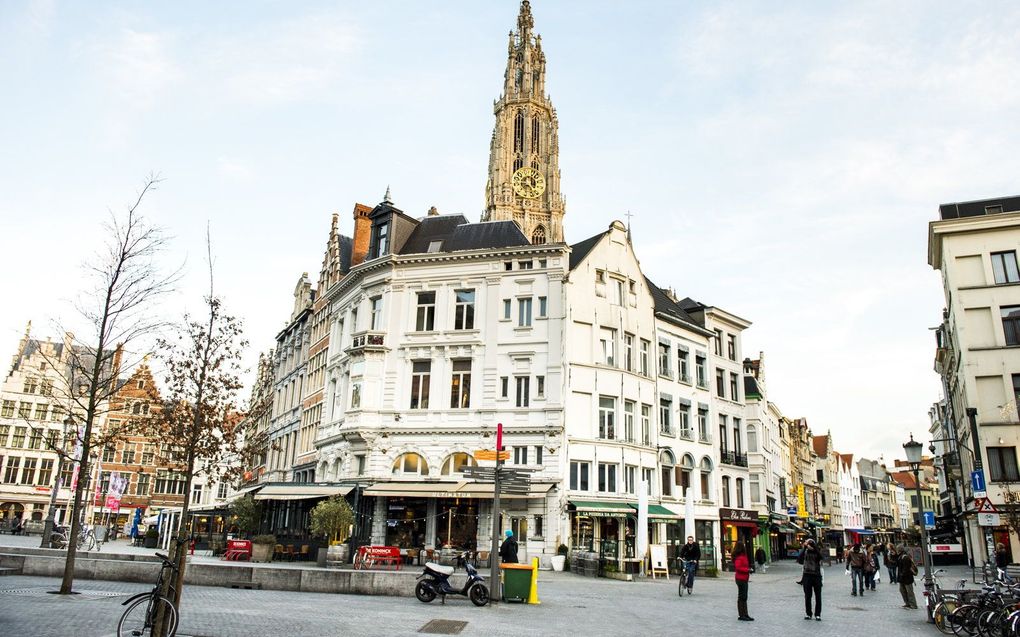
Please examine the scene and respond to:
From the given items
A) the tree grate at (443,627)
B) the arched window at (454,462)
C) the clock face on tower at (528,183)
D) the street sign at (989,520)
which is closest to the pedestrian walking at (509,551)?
the tree grate at (443,627)

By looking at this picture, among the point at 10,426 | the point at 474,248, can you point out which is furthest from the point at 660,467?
the point at 10,426

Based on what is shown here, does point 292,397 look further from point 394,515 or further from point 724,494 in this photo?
point 724,494

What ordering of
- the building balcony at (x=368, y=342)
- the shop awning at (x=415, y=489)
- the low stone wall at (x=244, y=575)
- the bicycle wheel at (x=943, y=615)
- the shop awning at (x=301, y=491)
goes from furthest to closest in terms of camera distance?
the building balcony at (x=368, y=342)
the shop awning at (x=301, y=491)
the shop awning at (x=415, y=489)
the low stone wall at (x=244, y=575)
the bicycle wheel at (x=943, y=615)

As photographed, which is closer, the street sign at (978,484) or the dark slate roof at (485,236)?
the street sign at (978,484)

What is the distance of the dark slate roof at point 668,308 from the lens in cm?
3941

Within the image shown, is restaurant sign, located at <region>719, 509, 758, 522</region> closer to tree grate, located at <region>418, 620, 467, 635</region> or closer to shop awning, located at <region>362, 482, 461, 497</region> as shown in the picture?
shop awning, located at <region>362, 482, 461, 497</region>

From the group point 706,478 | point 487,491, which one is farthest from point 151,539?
point 706,478

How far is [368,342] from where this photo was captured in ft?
113

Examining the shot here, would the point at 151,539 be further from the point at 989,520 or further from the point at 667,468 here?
the point at 989,520

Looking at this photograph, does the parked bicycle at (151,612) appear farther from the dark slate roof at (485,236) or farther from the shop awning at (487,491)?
the dark slate roof at (485,236)

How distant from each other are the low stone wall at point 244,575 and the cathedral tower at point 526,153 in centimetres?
8366

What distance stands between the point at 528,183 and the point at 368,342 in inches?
2975

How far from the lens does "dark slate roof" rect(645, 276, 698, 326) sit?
129 ft

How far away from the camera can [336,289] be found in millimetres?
40125
